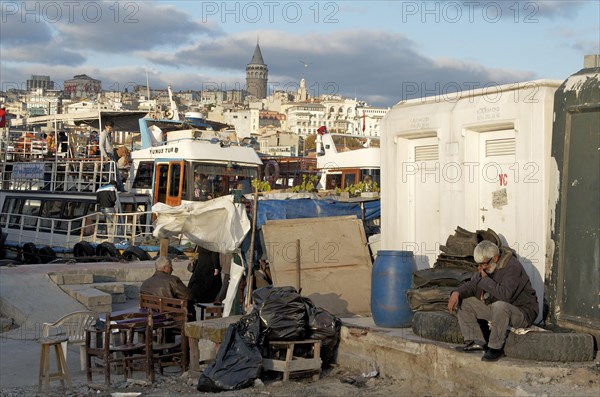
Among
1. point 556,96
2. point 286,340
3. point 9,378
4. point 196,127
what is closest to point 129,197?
point 196,127

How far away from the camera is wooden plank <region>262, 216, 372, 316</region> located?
37.0 feet

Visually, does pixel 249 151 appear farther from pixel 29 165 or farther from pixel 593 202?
pixel 593 202

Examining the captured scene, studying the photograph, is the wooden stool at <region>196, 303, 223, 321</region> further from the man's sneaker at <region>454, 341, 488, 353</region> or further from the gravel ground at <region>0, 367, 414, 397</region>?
the man's sneaker at <region>454, 341, 488, 353</region>

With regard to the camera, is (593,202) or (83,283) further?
(83,283)

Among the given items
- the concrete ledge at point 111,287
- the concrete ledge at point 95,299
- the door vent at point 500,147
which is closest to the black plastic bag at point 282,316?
the door vent at point 500,147

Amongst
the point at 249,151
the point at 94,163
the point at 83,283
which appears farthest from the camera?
the point at 94,163

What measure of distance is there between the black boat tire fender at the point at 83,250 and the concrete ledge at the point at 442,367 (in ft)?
44.0

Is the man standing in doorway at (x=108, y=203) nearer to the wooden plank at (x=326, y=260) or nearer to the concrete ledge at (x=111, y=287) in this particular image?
the concrete ledge at (x=111, y=287)

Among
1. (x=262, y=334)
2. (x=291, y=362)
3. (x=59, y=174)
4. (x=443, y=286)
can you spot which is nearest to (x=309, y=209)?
(x=443, y=286)

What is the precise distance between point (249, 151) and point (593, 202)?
1535cm

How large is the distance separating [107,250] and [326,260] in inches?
435

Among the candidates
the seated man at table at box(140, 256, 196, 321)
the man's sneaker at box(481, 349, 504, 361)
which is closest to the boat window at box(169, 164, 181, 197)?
the seated man at table at box(140, 256, 196, 321)

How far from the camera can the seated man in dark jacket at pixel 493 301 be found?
7555mm

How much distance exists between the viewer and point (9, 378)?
1021cm
